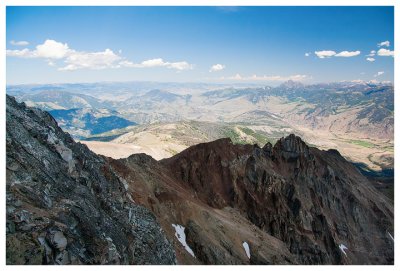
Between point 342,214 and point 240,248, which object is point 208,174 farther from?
point 342,214

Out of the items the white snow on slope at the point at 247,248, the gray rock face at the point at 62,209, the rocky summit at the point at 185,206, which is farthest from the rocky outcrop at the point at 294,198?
the gray rock face at the point at 62,209

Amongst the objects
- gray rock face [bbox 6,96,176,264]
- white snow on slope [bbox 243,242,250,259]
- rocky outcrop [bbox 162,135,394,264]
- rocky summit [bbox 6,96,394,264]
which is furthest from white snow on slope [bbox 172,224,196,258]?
rocky outcrop [bbox 162,135,394,264]

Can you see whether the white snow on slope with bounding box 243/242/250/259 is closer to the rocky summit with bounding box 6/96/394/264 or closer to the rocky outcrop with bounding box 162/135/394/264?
the rocky summit with bounding box 6/96/394/264

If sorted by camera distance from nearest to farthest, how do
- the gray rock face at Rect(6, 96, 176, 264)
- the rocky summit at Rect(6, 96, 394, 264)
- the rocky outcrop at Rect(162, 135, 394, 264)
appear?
1. the gray rock face at Rect(6, 96, 176, 264)
2. the rocky summit at Rect(6, 96, 394, 264)
3. the rocky outcrop at Rect(162, 135, 394, 264)

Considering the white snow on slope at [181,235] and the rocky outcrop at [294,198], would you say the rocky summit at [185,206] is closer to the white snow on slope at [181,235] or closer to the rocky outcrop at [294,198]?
the white snow on slope at [181,235]

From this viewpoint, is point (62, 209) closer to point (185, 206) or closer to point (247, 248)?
point (185, 206)

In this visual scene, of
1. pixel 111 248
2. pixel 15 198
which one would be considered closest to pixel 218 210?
pixel 111 248

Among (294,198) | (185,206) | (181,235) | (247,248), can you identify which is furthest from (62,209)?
(294,198)
